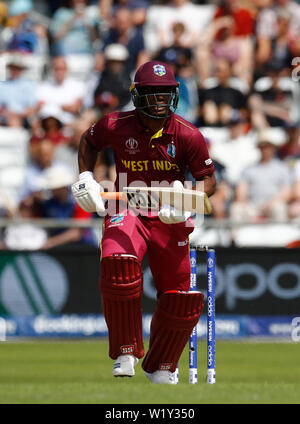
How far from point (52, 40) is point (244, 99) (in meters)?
3.38

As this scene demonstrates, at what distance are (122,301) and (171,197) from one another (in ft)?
2.51

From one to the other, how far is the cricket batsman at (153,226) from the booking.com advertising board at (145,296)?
519cm

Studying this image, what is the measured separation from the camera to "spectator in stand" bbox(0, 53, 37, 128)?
1527 centimetres

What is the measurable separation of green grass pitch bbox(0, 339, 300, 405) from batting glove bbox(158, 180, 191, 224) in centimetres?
106

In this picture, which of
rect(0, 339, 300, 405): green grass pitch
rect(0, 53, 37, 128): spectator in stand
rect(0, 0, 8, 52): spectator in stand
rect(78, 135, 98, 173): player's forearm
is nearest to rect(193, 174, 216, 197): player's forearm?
rect(78, 135, 98, 173): player's forearm

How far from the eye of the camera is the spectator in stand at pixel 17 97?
50.1 feet

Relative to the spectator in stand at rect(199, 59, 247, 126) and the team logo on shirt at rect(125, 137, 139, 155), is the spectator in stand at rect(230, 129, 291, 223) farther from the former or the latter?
the team logo on shirt at rect(125, 137, 139, 155)

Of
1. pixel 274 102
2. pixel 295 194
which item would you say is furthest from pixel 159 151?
pixel 274 102

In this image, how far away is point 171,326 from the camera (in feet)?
23.5

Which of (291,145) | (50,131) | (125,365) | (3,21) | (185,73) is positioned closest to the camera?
(125,365)

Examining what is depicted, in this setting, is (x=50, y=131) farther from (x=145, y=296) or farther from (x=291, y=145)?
(x=291, y=145)

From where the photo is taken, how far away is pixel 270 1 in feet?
52.6

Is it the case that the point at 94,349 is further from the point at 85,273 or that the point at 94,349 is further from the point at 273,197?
the point at 273,197

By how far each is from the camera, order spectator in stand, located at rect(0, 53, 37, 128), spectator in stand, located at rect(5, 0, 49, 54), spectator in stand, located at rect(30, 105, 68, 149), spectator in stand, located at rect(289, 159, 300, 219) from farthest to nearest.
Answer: spectator in stand, located at rect(5, 0, 49, 54) < spectator in stand, located at rect(0, 53, 37, 128) < spectator in stand, located at rect(30, 105, 68, 149) < spectator in stand, located at rect(289, 159, 300, 219)
